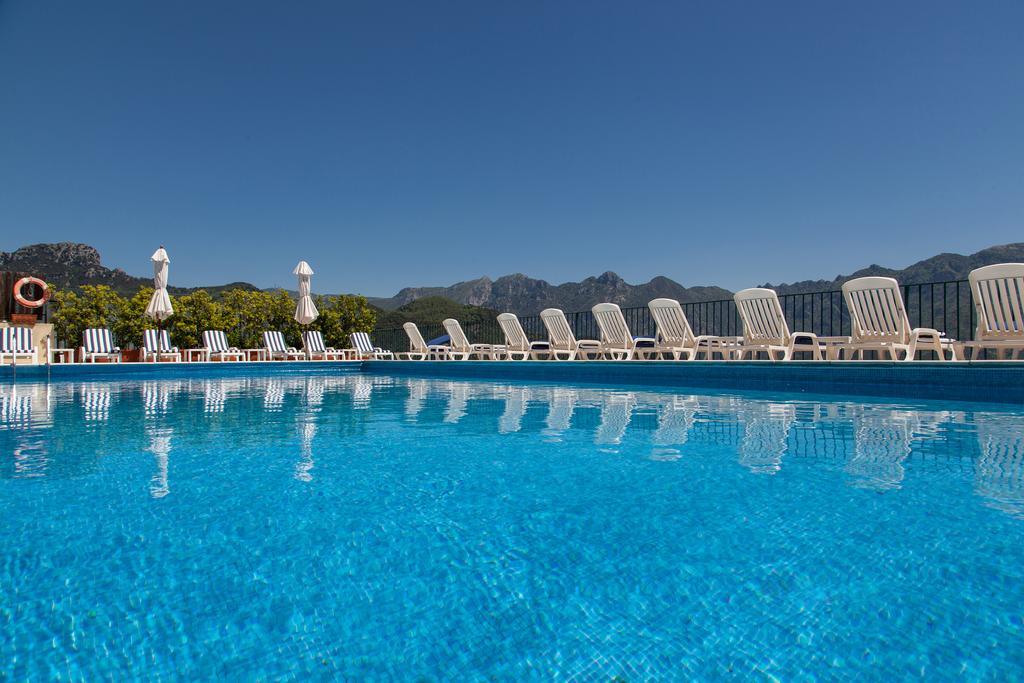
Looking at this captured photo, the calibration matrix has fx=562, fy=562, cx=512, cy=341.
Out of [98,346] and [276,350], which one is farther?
[276,350]

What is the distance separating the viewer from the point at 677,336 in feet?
30.8

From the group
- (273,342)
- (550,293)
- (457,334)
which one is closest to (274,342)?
(273,342)

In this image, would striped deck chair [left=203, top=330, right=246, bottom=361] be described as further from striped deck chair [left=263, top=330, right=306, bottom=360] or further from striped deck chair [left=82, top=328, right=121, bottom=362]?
striped deck chair [left=82, top=328, right=121, bottom=362]

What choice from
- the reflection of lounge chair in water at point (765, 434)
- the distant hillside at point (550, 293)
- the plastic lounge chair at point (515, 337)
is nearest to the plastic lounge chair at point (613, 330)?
the plastic lounge chair at point (515, 337)

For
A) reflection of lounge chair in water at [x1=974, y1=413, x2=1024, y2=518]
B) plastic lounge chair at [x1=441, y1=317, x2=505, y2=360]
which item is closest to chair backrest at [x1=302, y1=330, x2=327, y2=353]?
plastic lounge chair at [x1=441, y1=317, x2=505, y2=360]

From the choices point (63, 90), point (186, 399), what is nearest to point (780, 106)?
point (186, 399)

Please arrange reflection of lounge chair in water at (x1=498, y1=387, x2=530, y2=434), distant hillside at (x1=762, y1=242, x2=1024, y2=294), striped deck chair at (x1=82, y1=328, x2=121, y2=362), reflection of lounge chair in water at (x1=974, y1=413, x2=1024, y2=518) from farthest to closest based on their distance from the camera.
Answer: distant hillside at (x1=762, y1=242, x2=1024, y2=294) → striped deck chair at (x1=82, y1=328, x2=121, y2=362) → reflection of lounge chair in water at (x1=498, y1=387, x2=530, y2=434) → reflection of lounge chair in water at (x1=974, y1=413, x2=1024, y2=518)

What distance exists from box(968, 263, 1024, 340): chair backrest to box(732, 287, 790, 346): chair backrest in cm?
206

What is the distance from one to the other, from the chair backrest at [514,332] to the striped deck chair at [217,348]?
9682 mm

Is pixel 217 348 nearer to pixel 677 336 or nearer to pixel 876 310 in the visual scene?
pixel 677 336

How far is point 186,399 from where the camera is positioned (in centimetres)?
706

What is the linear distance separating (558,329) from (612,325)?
1.34m

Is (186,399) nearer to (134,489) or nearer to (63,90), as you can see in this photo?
(134,489)

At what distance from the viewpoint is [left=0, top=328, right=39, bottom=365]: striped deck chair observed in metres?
14.2
